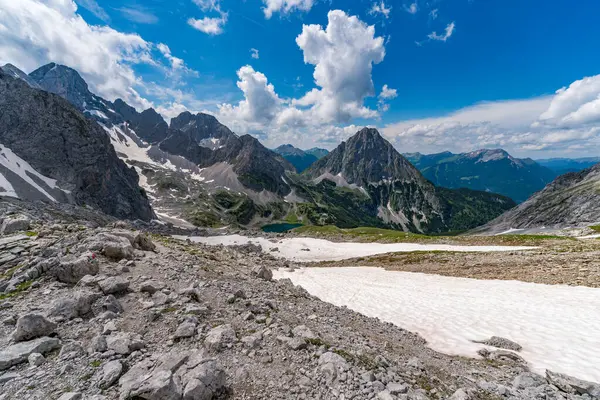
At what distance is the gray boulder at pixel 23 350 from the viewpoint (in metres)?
6.19

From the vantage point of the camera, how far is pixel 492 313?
15.0 metres

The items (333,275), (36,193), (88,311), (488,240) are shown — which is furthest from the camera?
(36,193)

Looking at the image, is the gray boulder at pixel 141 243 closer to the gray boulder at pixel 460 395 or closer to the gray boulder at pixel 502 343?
the gray boulder at pixel 460 395

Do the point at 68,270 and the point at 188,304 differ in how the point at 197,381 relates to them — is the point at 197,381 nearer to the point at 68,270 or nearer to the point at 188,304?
the point at 188,304

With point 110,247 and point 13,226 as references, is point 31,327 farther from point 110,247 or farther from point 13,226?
point 13,226

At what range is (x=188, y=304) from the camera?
9188 mm

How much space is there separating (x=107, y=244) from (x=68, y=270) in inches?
101

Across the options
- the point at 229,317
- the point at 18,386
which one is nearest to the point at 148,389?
the point at 18,386

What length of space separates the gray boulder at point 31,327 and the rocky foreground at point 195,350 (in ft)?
0.07

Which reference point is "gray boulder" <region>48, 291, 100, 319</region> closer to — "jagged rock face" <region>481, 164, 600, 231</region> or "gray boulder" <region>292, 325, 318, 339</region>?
"gray boulder" <region>292, 325, 318, 339</region>

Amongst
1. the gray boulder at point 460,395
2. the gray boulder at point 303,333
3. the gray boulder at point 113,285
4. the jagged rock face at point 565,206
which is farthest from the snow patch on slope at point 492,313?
the jagged rock face at point 565,206

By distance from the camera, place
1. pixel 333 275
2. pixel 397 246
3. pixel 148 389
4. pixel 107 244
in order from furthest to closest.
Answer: pixel 397 246 → pixel 333 275 → pixel 107 244 → pixel 148 389

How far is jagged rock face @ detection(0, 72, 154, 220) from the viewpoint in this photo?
12019 cm

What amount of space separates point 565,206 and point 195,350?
20800 cm
